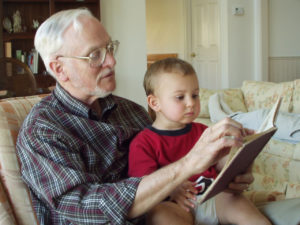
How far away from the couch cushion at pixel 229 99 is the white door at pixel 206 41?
104 inches

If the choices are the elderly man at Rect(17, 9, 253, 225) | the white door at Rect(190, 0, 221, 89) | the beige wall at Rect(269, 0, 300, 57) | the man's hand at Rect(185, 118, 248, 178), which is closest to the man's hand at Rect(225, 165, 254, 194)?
the elderly man at Rect(17, 9, 253, 225)

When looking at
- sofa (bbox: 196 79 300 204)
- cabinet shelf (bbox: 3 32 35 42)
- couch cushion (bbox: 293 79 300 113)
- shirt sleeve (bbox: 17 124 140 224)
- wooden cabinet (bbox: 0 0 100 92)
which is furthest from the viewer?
wooden cabinet (bbox: 0 0 100 92)

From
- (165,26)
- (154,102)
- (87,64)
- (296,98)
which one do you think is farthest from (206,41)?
(87,64)

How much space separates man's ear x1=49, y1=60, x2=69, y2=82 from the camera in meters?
1.31

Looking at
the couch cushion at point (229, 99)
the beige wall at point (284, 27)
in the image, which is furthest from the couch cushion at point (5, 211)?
the beige wall at point (284, 27)

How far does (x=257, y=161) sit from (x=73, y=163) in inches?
80.5

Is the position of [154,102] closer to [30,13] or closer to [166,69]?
[166,69]

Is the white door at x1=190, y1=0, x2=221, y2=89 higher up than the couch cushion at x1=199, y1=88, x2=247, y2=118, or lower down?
higher up

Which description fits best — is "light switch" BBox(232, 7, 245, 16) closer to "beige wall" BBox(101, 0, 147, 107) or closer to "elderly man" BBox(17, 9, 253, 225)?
"beige wall" BBox(101, 0, 147, 107)

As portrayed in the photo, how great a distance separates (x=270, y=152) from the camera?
2846 mm

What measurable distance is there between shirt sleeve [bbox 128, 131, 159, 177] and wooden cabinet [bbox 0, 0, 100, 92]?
144 inches

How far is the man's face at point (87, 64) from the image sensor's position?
1265 millimetres

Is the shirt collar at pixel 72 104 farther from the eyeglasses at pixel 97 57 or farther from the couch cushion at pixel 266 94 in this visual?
the couch cushion at pixel 266 94

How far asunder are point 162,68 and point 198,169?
477 millimetres
